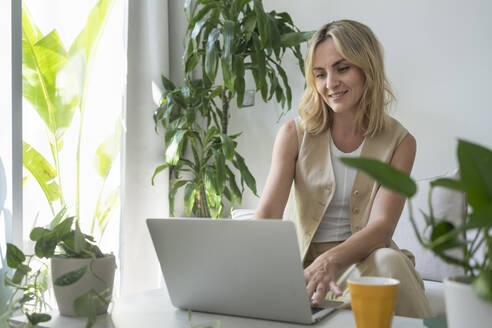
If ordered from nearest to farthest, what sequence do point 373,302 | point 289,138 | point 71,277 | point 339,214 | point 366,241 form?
1. point 373,302
2. point 71,277
3. point 366,241
4. point 339,214
5. point 289,138

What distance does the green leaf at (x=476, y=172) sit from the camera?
0.42m

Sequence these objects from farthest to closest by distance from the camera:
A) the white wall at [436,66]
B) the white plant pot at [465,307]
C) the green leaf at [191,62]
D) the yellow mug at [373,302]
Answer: the green leaf at [191,62] → the white wall at [436,66] → the yellow mug at [373,302] → the white plant pot at [465,307]

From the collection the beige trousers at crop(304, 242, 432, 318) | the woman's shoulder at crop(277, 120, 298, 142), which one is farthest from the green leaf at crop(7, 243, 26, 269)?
the woman's shoulder at crop(277, 120, 298, 142)

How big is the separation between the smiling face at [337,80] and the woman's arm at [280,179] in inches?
6.7

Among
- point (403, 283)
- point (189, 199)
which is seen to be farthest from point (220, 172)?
point (403, 283)

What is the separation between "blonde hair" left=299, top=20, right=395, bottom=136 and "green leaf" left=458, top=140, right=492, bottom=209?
3.75 ft

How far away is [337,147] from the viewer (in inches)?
62.2

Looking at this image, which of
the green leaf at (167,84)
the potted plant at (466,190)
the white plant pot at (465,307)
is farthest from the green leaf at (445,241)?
the green leaf at (167,84)

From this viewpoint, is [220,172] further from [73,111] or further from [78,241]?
[78,241]

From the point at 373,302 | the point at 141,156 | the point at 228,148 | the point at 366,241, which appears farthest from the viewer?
the point at 141,156

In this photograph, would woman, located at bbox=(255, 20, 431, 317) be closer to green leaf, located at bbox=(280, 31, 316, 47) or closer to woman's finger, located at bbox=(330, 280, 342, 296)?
woman's finger, located at bbox=(330, 280, 342, 296)

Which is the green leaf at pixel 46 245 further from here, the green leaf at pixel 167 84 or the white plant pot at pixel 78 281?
the green leaf at pixel 167 84

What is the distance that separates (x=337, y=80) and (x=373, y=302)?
3.22ft

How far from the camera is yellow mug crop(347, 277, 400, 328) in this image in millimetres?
685
